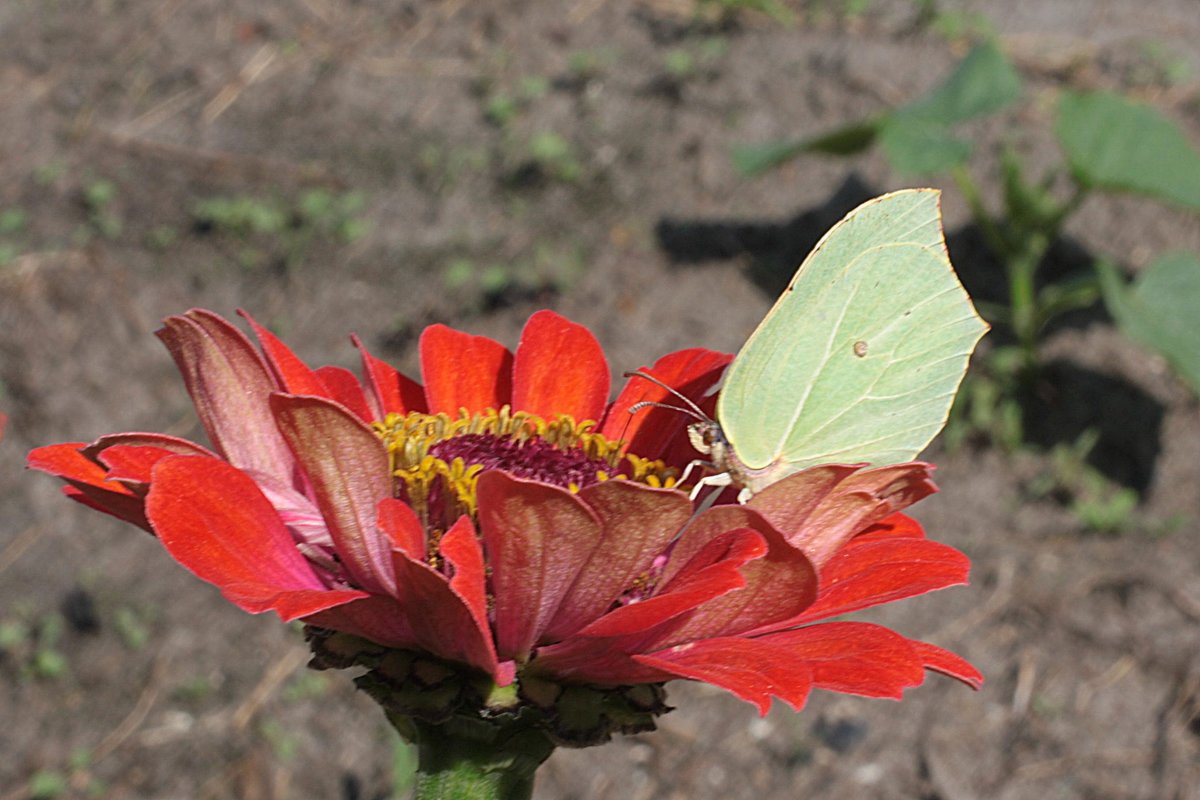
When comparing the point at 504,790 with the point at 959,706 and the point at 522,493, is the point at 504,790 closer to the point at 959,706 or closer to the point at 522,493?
the point at 522,493

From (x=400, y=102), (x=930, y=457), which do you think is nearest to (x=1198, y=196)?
(x=930, y=457)

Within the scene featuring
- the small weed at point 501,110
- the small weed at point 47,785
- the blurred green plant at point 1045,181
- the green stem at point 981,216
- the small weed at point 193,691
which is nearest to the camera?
the small weed at point 47,785

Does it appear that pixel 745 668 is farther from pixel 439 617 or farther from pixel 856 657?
pixel 439 617

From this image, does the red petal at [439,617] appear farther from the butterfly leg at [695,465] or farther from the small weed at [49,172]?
the small weed at [49,172]

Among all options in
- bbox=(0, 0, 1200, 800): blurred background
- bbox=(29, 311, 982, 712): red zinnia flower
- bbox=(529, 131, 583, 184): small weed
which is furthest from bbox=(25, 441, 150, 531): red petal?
bbox=(529, 131, 583, 184): small weed

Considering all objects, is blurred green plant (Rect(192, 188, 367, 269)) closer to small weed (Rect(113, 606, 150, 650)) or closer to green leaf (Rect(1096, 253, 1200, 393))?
small weed (Rect(113, 606, 150, 650))

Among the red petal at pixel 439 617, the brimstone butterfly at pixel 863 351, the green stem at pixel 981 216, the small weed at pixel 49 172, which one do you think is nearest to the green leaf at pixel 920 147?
the green stem at pixel 981 216
